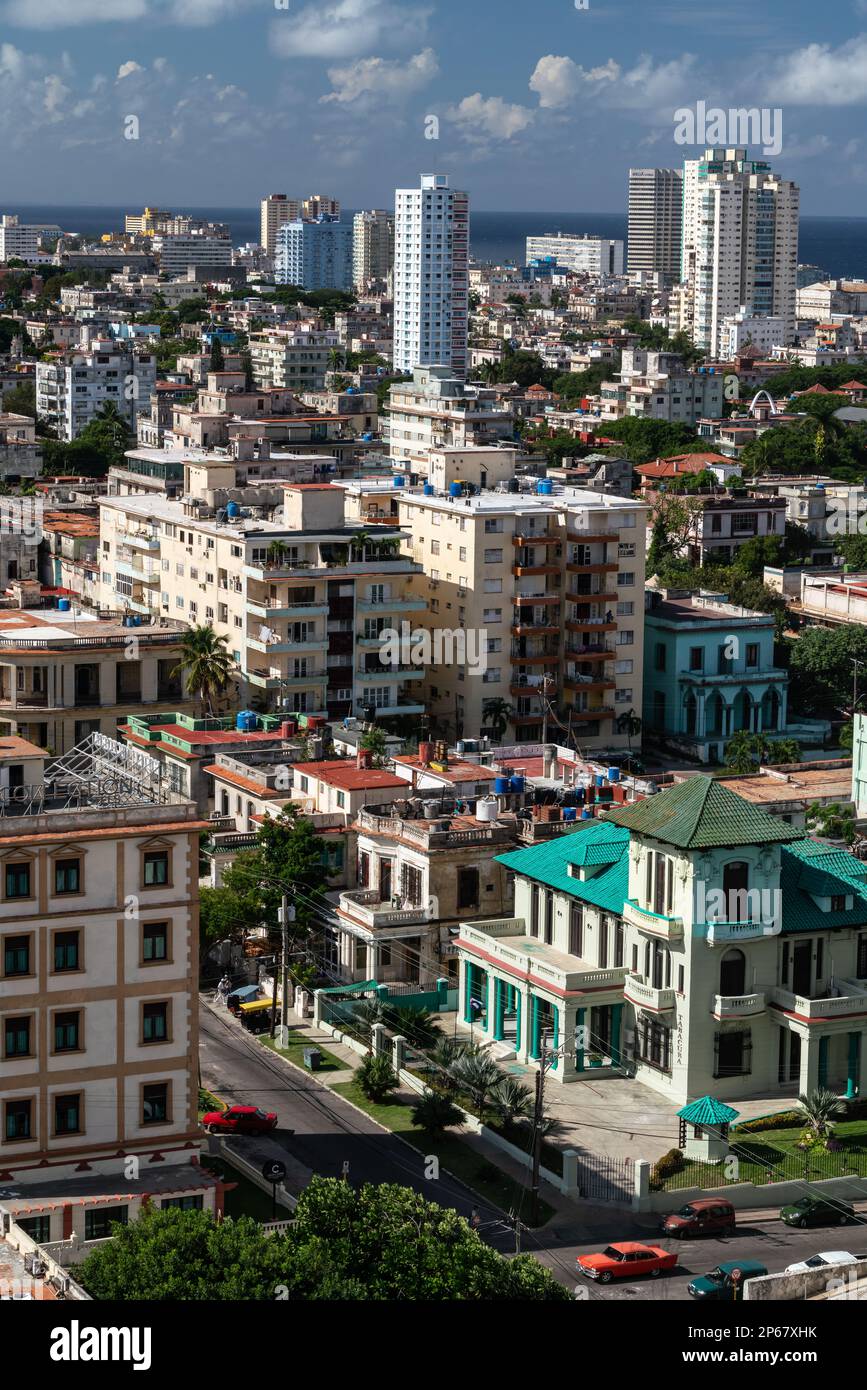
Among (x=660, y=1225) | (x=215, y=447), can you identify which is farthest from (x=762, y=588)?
(x=660, y=1225)

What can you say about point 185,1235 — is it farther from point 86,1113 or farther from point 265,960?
point 265,960

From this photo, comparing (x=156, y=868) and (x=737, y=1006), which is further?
(x=737, y=1006)

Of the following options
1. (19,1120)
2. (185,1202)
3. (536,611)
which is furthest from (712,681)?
(19,1120)

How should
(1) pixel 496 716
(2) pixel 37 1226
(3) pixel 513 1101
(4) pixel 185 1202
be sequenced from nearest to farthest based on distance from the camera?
(2) pixel 37 1226
(4) pixel 185 1202
(3) pixel 513 1101
(1) pixel 496 716

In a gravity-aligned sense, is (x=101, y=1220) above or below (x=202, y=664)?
below

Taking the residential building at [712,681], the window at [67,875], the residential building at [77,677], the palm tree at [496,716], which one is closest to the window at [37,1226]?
the window at [67,875]

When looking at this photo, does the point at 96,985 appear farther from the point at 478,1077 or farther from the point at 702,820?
the point at 702,820

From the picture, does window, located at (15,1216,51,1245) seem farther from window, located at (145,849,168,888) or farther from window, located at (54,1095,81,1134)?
window, located at (145,849,168,888)
